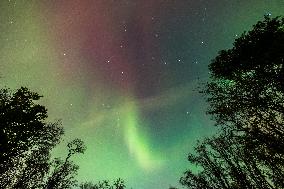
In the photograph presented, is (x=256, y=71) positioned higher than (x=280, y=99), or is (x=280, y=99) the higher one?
(x=256, y=71)

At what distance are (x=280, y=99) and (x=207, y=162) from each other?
17.2 m

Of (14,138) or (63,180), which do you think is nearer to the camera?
(14,138)

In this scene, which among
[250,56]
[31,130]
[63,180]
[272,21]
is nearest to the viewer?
[272,21]

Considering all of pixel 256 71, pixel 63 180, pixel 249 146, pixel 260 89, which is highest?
pixel 63 180

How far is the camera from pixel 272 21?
15.2 m

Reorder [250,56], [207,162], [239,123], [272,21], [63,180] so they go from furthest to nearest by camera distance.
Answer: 1. [63,180]
2. [207,162]
3. [239,123]
4. [250,56]
5. [272,21]

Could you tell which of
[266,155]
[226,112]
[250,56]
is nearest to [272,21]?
[250,56]

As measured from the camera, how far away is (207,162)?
101 feet

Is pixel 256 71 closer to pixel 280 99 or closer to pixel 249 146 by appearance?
pixel 280 99

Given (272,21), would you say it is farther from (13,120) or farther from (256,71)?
(13,120)

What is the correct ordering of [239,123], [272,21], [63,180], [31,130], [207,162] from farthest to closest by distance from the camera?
[63,180], [207,162], [239,123], [31,130], [272,21]

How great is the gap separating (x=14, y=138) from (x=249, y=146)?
16.9 metres

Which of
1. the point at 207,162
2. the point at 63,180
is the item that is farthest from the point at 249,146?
the point at 63,180

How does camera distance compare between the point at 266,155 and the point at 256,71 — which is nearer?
the point at 256,71
